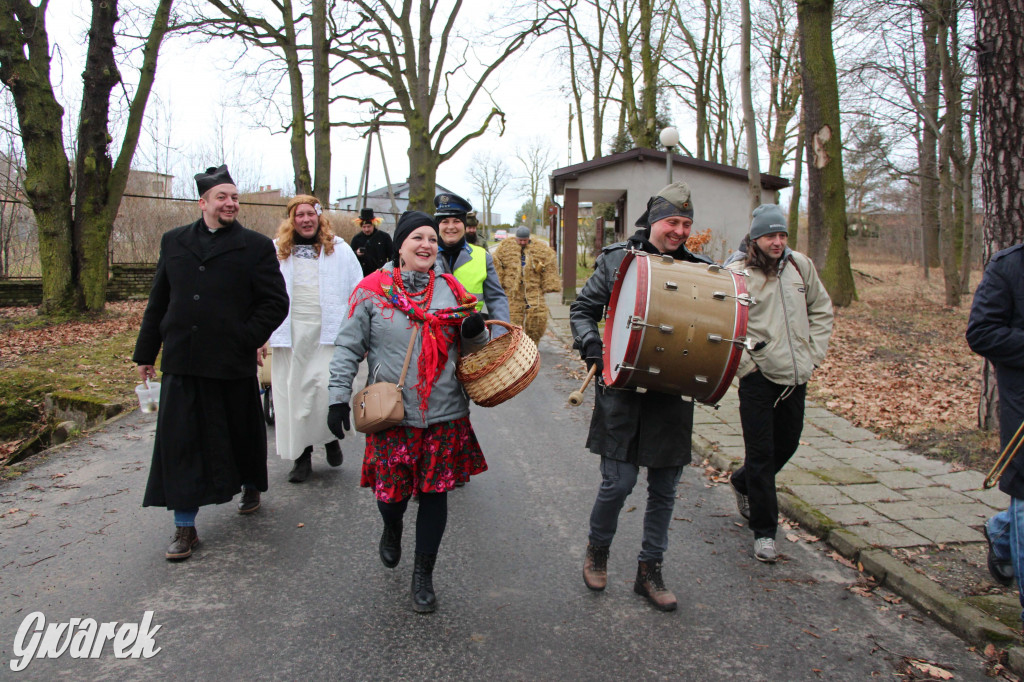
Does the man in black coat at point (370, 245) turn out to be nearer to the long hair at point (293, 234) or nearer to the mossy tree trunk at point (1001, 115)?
the long hair at point (293, 234)

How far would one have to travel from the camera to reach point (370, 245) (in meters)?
11.5

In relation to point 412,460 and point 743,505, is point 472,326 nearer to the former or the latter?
point 412,460

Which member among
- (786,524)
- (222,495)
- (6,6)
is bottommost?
(786,524)

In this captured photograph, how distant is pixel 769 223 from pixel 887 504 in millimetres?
2189

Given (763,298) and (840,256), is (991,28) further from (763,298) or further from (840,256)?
(840,256)

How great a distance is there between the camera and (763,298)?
424 centimetres

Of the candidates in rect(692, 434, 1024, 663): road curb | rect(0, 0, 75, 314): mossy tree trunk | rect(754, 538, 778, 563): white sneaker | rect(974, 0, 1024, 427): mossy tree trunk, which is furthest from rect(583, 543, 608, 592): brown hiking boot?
rect(0, 0, 75, 314): mossy tree trunk

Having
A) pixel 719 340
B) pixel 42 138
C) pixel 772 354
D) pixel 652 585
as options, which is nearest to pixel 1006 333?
pixel 772 354

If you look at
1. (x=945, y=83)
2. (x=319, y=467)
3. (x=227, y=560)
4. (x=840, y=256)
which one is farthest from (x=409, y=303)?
(x=945, y=83)

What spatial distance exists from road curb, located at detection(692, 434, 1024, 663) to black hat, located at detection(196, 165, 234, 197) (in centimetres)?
410

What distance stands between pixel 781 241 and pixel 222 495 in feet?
11.4

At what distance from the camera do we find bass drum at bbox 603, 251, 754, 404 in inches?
128

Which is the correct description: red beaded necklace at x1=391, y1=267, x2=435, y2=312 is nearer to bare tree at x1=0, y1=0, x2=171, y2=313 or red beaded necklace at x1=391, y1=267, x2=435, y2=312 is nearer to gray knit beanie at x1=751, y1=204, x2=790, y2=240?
gray knit beanie at x1=751, y1=204, x2=790, y2=240

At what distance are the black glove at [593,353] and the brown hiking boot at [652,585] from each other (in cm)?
102
